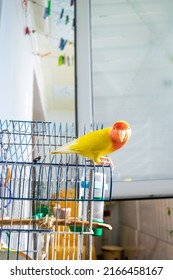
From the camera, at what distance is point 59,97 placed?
3318mm

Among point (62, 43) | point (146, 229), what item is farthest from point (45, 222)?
point (146, 229)

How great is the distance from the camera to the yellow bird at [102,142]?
559mm

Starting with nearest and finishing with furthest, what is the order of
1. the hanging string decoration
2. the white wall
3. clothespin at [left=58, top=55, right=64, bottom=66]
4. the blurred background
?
the white wall < the blurred background < the hanging string decoration < clothespin at [left=58, top=55, right=64, bottom=66]

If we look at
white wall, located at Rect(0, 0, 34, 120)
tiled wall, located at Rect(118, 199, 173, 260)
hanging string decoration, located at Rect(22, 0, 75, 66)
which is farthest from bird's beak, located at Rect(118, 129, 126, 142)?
tiled wall, located at Rect(118, 199, 173, 260)

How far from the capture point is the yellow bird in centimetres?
56

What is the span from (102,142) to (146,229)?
2.49 m

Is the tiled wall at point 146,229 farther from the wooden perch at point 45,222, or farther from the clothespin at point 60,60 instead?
the wooden perch at point 45,222

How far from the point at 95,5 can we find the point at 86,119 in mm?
566

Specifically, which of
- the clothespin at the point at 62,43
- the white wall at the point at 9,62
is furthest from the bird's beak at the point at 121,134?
the clothespin at the point at 62,43

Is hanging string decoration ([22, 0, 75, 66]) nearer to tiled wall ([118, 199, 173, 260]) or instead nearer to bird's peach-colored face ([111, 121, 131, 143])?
bird's peach-colored face ([111, 121, 131, 143])

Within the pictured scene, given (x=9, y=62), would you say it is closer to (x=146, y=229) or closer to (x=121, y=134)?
(x=121, y=134)

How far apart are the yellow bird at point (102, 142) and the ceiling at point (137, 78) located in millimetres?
600

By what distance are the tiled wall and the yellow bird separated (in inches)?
71.5

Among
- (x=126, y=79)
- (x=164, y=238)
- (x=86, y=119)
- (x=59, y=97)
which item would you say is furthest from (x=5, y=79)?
(x=59, y=97)
